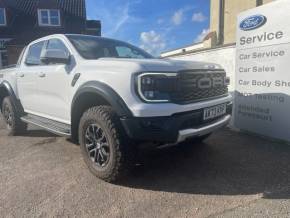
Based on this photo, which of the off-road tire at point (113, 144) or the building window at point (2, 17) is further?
the building window at point (2, 17)

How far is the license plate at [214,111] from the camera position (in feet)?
12.1

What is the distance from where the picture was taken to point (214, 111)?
152 inches

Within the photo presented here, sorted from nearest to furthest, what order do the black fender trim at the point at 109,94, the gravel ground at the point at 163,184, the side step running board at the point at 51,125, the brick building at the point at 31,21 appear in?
the gravel ground at the point at 163,184
the black fender trim at the point at 109,94
the side step running board at the point at 51,125
the brick building at the point at 31,21

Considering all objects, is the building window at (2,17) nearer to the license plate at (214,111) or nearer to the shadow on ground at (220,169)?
the shadow on ground at (220,169)

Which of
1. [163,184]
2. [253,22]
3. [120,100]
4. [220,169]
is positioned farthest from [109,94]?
[253,22]

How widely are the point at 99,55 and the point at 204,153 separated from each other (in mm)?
2181

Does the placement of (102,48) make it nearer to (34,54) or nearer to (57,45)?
(57,45)

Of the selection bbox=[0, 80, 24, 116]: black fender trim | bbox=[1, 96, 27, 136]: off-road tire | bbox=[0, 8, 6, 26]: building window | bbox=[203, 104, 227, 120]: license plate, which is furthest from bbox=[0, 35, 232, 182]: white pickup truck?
bbox=[0, 8, 6, 26]: building window

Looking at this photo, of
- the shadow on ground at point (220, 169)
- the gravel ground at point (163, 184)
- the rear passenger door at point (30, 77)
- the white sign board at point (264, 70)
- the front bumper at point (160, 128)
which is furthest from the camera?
the rear passenger door at point (30, 77)

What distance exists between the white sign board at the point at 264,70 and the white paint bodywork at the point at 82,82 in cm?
122

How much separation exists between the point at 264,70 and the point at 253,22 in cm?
87

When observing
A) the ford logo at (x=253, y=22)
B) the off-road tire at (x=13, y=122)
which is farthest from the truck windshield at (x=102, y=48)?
the off-road tire at (x=13, y=122)

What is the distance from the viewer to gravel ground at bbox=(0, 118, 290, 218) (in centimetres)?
305

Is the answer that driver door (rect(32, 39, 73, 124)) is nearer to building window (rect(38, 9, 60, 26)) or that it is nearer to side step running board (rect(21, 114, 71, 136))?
side step running board (rect(21, 114, 71, 136))
